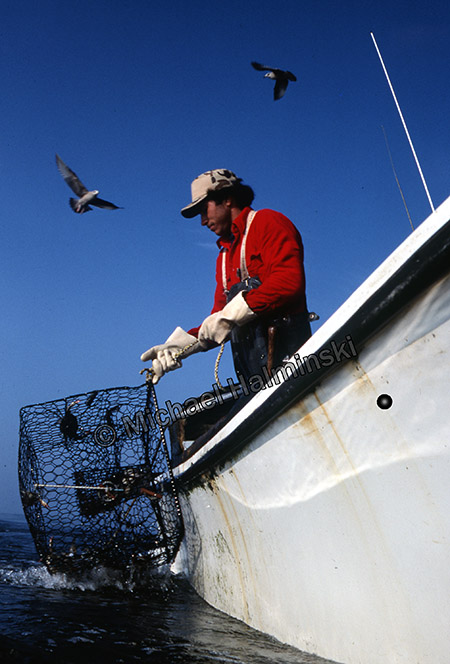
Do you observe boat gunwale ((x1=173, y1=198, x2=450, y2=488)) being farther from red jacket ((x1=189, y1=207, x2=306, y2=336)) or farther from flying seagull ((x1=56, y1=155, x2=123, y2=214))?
flying seagull ((x1=56, y1=155, x2=123, y2=214))

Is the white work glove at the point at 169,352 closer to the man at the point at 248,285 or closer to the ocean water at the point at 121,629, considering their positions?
the man at the point at 248,285

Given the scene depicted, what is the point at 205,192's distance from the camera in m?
3.32

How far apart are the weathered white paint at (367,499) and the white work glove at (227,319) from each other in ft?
1.87

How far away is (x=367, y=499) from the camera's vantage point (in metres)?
1.58

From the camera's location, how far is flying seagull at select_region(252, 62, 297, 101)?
6.09 m

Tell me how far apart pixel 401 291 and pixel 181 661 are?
6.22 ft

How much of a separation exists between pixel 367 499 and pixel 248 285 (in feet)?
5.21

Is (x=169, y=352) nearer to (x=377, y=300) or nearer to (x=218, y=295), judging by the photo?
(x=218, y=295)

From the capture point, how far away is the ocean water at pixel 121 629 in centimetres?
201

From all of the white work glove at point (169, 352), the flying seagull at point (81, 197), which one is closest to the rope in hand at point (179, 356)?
the white work glove at point (169, 352)

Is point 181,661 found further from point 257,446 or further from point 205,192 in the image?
point 205,192

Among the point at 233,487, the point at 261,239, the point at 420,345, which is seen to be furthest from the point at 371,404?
the point at 261,239

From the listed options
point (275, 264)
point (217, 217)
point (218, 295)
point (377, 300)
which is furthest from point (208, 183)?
point (377, 300)

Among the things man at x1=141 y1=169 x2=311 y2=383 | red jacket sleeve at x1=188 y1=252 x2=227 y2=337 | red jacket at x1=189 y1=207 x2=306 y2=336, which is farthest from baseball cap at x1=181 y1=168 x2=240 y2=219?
red jacket sleeve at x1=188 y1=252 x2=227 y2=337
